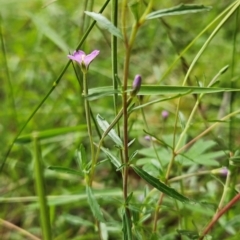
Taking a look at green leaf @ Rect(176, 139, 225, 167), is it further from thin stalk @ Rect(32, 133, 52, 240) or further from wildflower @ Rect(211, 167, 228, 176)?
thin stalk @ Rect(32, 133, 52, 240)

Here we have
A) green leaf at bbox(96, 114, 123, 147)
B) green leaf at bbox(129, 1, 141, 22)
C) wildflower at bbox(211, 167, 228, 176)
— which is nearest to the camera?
green leaf at bbox(129, 1, 141, 22)

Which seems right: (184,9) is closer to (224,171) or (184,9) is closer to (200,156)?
(224,171)

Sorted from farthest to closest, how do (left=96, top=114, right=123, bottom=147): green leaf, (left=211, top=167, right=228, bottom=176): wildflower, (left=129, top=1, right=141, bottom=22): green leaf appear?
1. (left=211, top=167, right=228, bottom=176): wildflower
2. (left=96, top=114, right=123, bottom=147): green leaf
3. (left=129, top=1, right=141, bottom=22): green leaf

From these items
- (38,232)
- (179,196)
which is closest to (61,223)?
(38,232)

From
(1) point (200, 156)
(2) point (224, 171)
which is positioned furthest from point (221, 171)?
(1) point (200, 156)

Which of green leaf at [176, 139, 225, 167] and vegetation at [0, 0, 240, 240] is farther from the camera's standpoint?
green leaf at [176, 139, 225, 167]

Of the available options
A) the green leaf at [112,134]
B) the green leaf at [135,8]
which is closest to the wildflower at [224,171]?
the green leaf at [112,134]

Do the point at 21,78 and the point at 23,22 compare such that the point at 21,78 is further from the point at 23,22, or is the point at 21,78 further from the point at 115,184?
the point at 115,184

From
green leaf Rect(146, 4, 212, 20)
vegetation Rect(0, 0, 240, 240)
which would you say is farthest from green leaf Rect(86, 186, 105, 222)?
green leaf Rect(146, 4, 212, 20)
